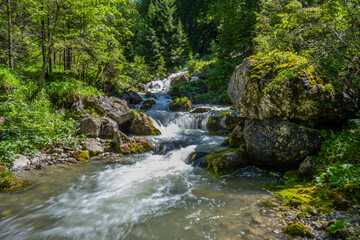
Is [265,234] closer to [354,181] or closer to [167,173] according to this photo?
[354,181]

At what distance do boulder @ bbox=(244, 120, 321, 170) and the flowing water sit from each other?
1.73ft

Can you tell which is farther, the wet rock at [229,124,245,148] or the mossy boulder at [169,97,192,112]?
the mossy boulder at [169,97,192,112]

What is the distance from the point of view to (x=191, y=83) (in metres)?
20.2

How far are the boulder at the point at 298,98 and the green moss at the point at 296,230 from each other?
2681mm

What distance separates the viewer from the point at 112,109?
31.2ft

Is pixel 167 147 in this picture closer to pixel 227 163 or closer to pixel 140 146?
pixel 140 146

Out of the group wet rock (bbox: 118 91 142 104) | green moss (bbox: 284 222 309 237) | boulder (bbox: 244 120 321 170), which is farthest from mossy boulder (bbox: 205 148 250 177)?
wet rock (bbox: 118 91 142 104)

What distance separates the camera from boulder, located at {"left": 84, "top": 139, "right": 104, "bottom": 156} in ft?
23.0

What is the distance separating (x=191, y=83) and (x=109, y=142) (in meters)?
14.3

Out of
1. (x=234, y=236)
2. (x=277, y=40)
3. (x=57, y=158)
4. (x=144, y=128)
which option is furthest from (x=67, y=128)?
(x=277, y=40)

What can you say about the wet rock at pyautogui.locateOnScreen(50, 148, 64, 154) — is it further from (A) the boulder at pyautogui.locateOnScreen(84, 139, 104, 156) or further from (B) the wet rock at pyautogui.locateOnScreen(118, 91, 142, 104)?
(B) the wet rock at pyautogui.locateOnScreen(118, 91, 142, 104)

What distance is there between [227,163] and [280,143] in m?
1.61

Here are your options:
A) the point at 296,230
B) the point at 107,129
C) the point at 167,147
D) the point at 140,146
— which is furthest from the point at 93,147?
the point at 296,230

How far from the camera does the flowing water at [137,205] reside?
290 centimetres
